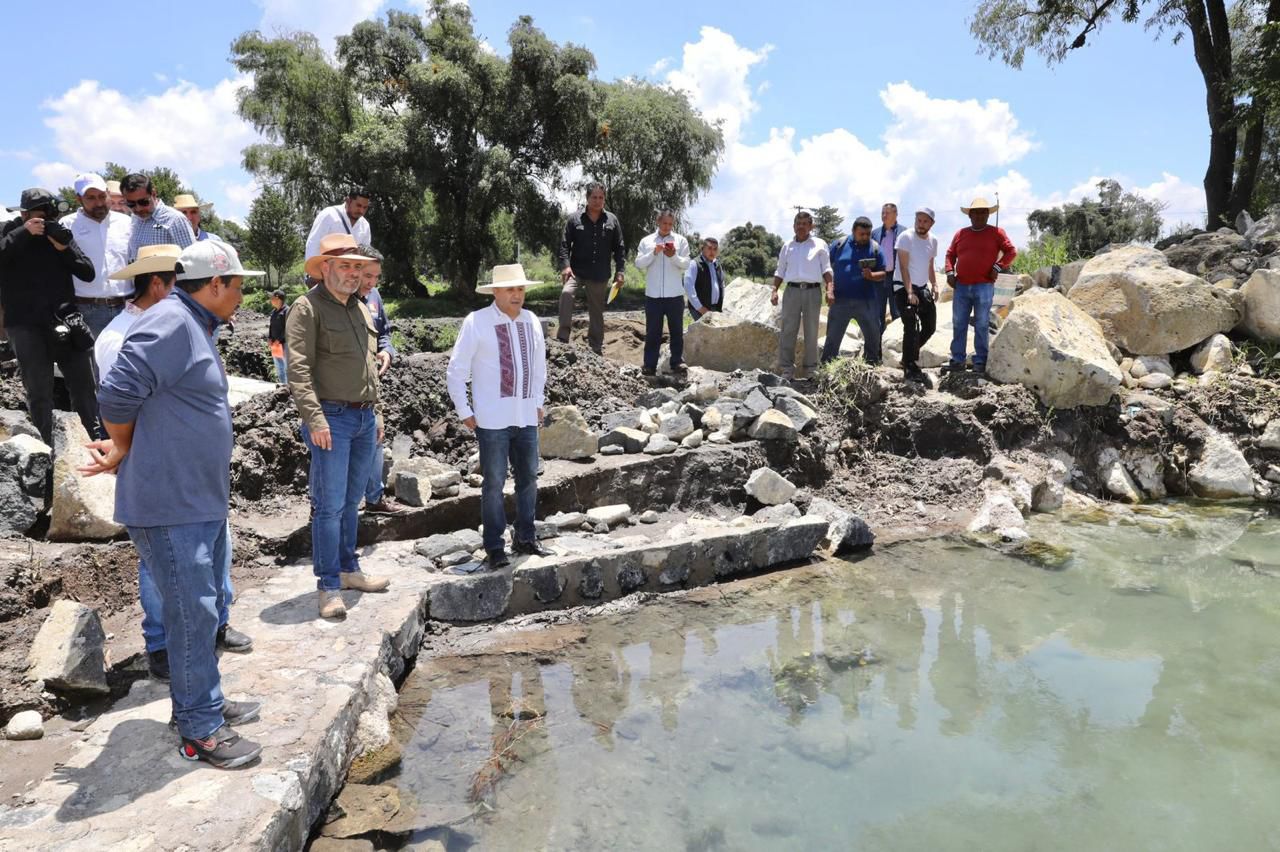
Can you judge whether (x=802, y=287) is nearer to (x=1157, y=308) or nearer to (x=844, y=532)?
(x=844, y=532)

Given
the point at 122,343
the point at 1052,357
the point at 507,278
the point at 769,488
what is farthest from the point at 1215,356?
the point at 122,343

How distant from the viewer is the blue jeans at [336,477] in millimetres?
4391

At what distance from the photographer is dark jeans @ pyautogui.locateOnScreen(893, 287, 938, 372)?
8695 millimetres

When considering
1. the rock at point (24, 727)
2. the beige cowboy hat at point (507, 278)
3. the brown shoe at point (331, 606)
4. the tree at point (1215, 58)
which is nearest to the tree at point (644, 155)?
the tree at point (1215, 58)

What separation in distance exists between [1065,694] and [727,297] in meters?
8.46

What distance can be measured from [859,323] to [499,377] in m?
5.10

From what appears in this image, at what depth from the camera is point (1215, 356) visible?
936 cm

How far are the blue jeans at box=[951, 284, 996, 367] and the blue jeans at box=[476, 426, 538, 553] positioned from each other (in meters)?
5.32

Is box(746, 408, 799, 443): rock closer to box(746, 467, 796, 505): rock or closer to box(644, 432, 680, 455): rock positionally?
box(746, 467, 796, 505): rock

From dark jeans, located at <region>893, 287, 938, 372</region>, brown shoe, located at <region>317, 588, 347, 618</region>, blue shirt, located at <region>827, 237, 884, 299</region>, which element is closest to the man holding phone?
blue shirt, located at <region>827, 237, 884, 299</region>

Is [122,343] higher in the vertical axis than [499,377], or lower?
higher

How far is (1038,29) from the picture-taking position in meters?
18.1

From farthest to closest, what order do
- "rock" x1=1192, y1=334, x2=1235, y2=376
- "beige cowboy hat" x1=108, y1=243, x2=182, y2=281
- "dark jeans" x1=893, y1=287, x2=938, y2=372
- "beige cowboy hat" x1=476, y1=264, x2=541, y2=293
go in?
"rock" x1=1192, y1=334, x2=1235, y2=376 < "dark jeans" x1=893, y1=287, x2=938, y2=372 < "beige cowboy hat" x1=476, y1=264, x2=541, y2=293 < "beige cowboy hat" x1=108, y1=243, x2=182, y2=281

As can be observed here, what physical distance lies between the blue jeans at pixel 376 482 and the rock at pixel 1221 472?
26.6 feet
